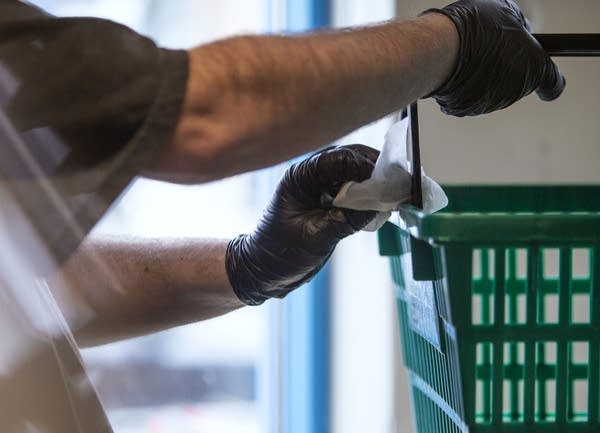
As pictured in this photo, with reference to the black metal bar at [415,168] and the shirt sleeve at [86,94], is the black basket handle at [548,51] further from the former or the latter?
the shirt sleeve at [86,94]

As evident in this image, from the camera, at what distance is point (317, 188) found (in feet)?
3.07

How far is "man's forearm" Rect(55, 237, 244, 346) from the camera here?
3.59 feet

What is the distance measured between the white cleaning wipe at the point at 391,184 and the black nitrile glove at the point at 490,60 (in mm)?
63

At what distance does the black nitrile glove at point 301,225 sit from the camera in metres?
0.92

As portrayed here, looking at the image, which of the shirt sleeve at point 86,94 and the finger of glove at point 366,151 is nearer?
the shirt sleeve at point 86,94

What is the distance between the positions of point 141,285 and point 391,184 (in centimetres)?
39

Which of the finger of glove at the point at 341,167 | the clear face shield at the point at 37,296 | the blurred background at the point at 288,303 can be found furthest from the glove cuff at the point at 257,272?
the blurred background at the point at 288,303

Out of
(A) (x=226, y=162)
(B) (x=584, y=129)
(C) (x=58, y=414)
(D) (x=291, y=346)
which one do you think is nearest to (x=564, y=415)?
(A) (x=226, y=162)

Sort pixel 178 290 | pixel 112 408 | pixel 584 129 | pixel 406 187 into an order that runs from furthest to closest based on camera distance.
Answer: pixel 112 408 < pixel 584 129 < pixel 178 290 < pixel 406 187

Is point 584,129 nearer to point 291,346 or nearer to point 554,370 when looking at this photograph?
point 291,346

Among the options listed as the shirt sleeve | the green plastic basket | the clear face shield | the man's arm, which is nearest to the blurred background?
the man's arm

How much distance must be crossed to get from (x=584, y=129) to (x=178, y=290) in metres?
0.88

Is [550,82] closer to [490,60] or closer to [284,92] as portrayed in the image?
[490,60]

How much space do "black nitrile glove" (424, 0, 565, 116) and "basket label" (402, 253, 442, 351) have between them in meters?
0.16
